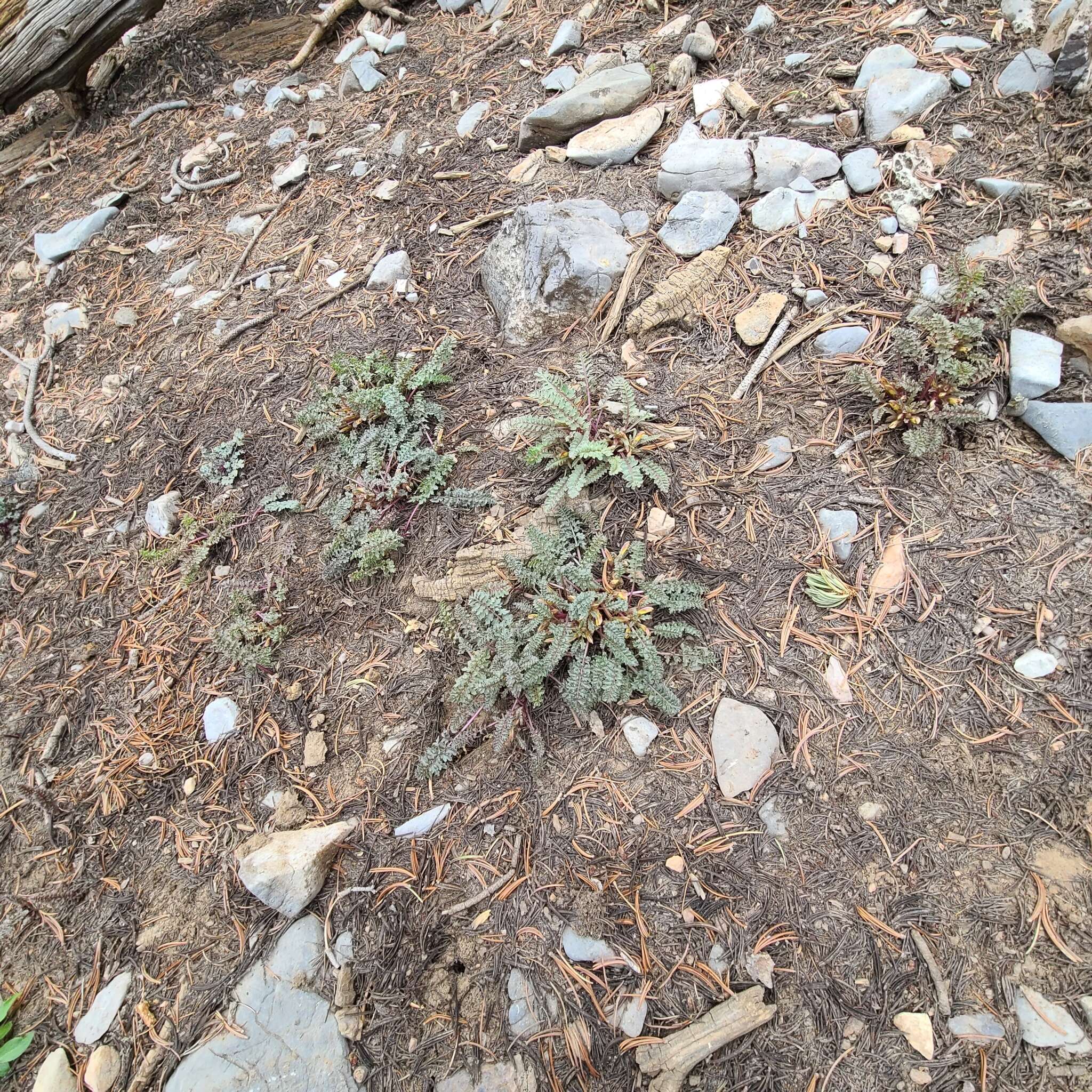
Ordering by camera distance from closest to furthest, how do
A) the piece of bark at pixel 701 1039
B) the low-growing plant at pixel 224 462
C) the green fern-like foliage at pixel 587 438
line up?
1. the piece of bark at pixel 701 1039
2. the green fern-like foliage at pixel 587 438
3. the low-growing plant at pixel 224 462

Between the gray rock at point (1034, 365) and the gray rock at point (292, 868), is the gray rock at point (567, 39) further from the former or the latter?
the gray rock at point (292, 868)

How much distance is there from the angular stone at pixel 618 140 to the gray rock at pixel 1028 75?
1.56 metres

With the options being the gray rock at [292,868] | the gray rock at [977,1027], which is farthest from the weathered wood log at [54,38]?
the gray rock at [977,1027]

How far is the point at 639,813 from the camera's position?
2.22 metres

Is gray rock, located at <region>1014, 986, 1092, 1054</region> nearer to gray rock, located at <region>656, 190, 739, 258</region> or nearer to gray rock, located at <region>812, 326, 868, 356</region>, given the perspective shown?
gray rock, located at <region>812, 326, 868, 356</region>

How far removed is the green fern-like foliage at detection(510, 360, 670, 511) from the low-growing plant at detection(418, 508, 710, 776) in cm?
28

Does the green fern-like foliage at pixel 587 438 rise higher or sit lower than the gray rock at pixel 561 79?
lower

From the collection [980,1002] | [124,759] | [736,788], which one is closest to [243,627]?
[124,759]

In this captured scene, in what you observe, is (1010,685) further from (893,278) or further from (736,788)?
(893,278)

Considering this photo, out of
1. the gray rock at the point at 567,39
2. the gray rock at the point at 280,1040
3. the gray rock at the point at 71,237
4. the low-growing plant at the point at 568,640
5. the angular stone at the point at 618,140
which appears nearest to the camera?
the gray rock at the point at 280,1040

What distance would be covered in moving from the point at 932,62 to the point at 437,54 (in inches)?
127

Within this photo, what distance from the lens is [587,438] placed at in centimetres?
268

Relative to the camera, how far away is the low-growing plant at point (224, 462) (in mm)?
3309

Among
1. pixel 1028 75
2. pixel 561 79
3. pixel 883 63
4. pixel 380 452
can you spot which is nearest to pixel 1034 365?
pixel 1028 75
